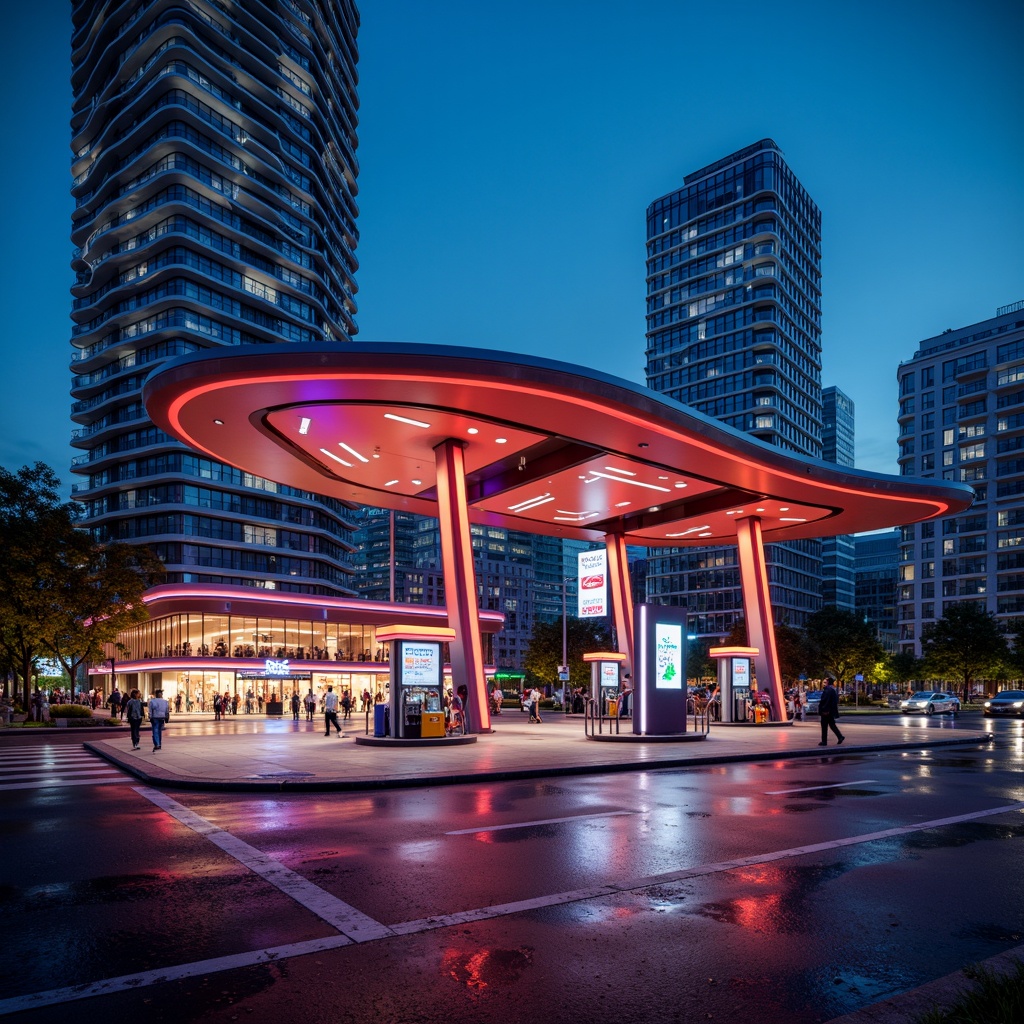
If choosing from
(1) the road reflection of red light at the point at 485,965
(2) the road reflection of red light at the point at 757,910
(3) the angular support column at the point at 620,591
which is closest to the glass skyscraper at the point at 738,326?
(3) the angular support column at the point at 620,591

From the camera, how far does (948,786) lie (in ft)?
49.4

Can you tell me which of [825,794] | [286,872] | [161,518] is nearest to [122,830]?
[286,872]

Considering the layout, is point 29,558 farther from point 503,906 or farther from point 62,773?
point 503,906

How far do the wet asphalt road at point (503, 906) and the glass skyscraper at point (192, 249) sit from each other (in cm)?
6902

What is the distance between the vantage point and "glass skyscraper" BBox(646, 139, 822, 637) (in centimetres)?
11444

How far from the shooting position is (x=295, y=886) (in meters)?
7.54

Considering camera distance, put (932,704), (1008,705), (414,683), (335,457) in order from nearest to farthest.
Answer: (414,683), (335,457), (1008,705), (932,704)

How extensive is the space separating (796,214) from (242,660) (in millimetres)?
102539

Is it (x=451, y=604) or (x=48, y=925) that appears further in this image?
(x=451, y=604)

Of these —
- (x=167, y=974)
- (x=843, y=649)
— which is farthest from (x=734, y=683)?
(x=843, y=649)

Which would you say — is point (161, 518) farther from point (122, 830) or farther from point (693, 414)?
point (122, 830)

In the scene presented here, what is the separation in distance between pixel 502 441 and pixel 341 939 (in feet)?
70.7

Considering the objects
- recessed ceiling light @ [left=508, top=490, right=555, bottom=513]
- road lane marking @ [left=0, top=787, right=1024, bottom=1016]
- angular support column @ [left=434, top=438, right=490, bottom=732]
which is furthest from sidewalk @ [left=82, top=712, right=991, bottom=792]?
recessed ceiling light @ [left=508, top=490, right=555, bottom=513]

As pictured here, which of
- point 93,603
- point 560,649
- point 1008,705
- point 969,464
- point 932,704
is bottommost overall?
point 932,704
